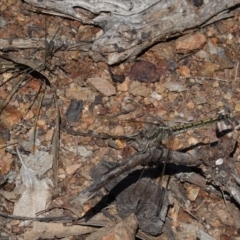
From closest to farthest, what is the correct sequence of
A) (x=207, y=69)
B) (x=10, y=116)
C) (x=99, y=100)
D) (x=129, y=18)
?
(x=10, y=116)
(x=99, y=100)
(x=129, y=18)
(x=207, y=69)

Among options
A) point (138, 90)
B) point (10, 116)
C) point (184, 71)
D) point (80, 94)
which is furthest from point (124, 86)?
point (10, 116)

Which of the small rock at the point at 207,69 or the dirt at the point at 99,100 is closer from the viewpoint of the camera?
the dirt at the point at 99,100

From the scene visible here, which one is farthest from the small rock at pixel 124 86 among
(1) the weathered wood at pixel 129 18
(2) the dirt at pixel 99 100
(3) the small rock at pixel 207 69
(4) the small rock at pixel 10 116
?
(4) the small rock at pixel 10 116

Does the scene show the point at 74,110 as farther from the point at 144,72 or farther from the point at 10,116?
the point at 144,72

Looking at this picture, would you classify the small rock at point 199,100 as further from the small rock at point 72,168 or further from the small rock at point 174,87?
the small rock at point 72,168

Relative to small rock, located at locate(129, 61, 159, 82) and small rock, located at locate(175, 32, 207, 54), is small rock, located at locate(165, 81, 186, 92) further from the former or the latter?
small rock, located at locate(175, 32, 207, 54)

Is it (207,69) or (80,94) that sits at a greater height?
(207,69)
